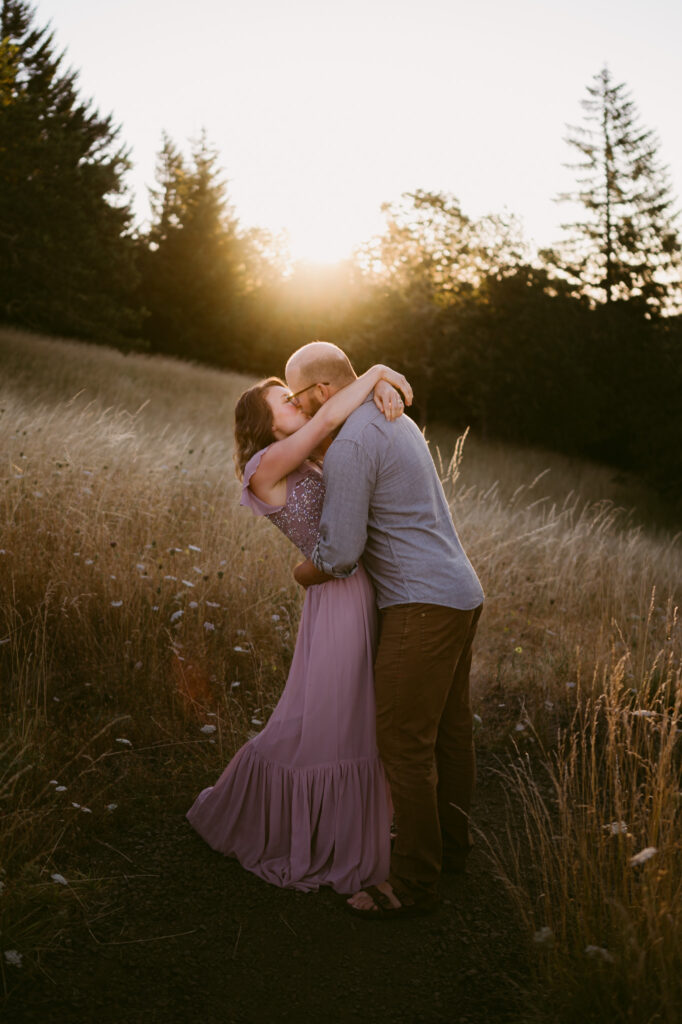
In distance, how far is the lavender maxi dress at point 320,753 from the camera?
3.17m

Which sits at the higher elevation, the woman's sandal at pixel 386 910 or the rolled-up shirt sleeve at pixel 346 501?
the rolled-up shirt sleeve at pixel 346 501

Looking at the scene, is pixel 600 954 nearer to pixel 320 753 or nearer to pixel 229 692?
pixel 320 753

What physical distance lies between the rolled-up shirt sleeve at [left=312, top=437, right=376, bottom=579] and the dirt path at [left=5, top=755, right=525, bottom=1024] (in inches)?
56.0

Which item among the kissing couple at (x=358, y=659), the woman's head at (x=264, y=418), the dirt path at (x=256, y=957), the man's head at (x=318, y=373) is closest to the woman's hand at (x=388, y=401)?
the kissing couple at (x=358, y=659)

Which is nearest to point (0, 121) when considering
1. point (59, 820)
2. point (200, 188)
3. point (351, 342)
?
point (351, 342)

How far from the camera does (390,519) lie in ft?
9.54

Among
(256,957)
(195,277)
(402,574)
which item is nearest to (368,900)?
(256,957)

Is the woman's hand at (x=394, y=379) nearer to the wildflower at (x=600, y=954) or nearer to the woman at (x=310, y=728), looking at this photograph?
the woman at (x=310, y=728)

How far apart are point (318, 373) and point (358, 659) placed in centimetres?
109

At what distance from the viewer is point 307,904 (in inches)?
128

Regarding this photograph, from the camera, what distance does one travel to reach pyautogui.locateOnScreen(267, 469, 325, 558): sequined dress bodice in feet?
10.2

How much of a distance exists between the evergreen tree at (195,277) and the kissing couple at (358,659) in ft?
98.7

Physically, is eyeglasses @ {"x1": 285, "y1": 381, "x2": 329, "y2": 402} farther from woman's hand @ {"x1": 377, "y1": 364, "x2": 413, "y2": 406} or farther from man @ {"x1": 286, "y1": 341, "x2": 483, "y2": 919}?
woman's hand @ {"x1": 377, "y1": 364, "x2": 413, "y2": 406}

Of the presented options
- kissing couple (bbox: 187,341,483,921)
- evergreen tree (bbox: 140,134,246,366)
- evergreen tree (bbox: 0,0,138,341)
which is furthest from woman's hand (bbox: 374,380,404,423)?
evergreen tree (bbox: 140,134,246,366)
